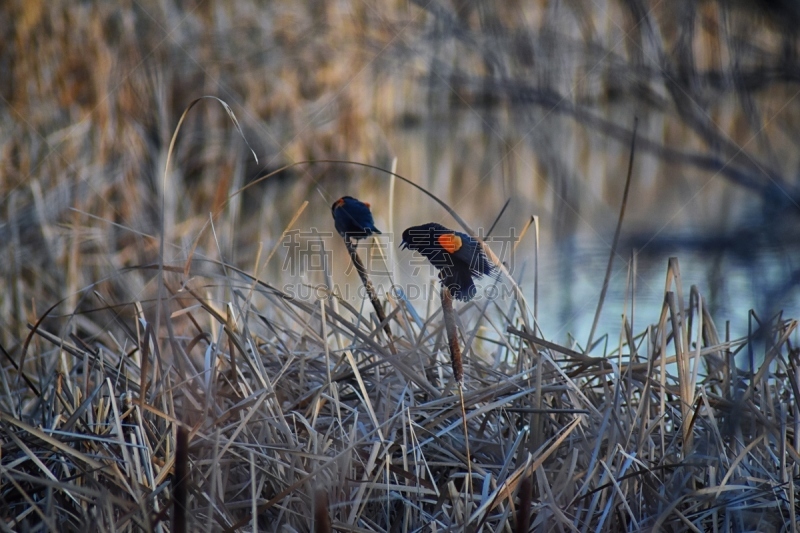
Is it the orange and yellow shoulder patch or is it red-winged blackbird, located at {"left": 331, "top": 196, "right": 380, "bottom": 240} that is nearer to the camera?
the orange and yellow shoulder patch

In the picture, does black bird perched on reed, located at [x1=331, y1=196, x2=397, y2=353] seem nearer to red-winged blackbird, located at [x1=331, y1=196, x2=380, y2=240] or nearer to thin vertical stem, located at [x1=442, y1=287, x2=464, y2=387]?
red-winged blackbird, located at [x1=331, y1=196, x2=380, y2=240]

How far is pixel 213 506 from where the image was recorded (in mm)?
586

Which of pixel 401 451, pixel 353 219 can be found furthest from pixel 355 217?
pixel 401 451

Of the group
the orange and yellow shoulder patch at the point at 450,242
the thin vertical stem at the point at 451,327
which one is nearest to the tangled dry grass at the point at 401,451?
the thin vertical stem at the point at 451,327

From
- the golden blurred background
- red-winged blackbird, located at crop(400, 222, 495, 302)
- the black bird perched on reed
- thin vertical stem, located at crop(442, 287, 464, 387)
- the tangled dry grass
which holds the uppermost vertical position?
the golden blurred background

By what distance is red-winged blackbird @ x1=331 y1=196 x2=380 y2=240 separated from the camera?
2.39 feet

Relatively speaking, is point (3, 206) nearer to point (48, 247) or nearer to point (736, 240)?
point (48, 247)

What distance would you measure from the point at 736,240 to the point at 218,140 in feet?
8.45

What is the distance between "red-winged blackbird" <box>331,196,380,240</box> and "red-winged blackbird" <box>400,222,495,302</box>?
0.10m

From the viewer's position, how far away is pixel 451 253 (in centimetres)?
60

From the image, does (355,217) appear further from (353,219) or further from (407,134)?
(407,134)

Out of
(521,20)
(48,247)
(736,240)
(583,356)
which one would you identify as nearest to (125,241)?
(48,247)

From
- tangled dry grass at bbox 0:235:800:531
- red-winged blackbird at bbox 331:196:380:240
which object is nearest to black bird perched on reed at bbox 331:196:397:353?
red-winged blackbird at bbox 331:196:380:240

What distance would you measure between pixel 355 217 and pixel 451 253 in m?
0.17
